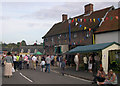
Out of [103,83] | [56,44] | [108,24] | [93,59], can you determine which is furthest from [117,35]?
[56,44]

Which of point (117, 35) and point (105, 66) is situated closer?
point (105, 66)

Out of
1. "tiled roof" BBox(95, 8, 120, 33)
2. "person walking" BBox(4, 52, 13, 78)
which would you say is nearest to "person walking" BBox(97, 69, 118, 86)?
"person walking" BBox(4, 52, 13, 78)

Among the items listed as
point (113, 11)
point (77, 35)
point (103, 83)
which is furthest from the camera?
point (77, 35)

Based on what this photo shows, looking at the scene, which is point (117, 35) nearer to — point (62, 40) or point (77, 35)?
point (77, 35)

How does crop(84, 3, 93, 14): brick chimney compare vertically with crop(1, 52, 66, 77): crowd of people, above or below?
above

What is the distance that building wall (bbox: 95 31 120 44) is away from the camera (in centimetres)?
2323

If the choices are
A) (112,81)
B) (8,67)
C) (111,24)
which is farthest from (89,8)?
(112,81)

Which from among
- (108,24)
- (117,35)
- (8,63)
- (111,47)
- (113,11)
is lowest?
(8,63)

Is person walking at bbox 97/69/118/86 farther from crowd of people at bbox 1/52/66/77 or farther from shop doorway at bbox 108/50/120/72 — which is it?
shop doorway at bbox 108/50/120/72

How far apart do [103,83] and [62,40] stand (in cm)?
2620

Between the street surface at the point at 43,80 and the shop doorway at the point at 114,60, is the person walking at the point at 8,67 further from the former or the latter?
the shop doorway at the point at 114,60

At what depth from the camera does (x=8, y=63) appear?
14.1m

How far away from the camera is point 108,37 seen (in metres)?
24.4

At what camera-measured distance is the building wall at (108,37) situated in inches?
915
